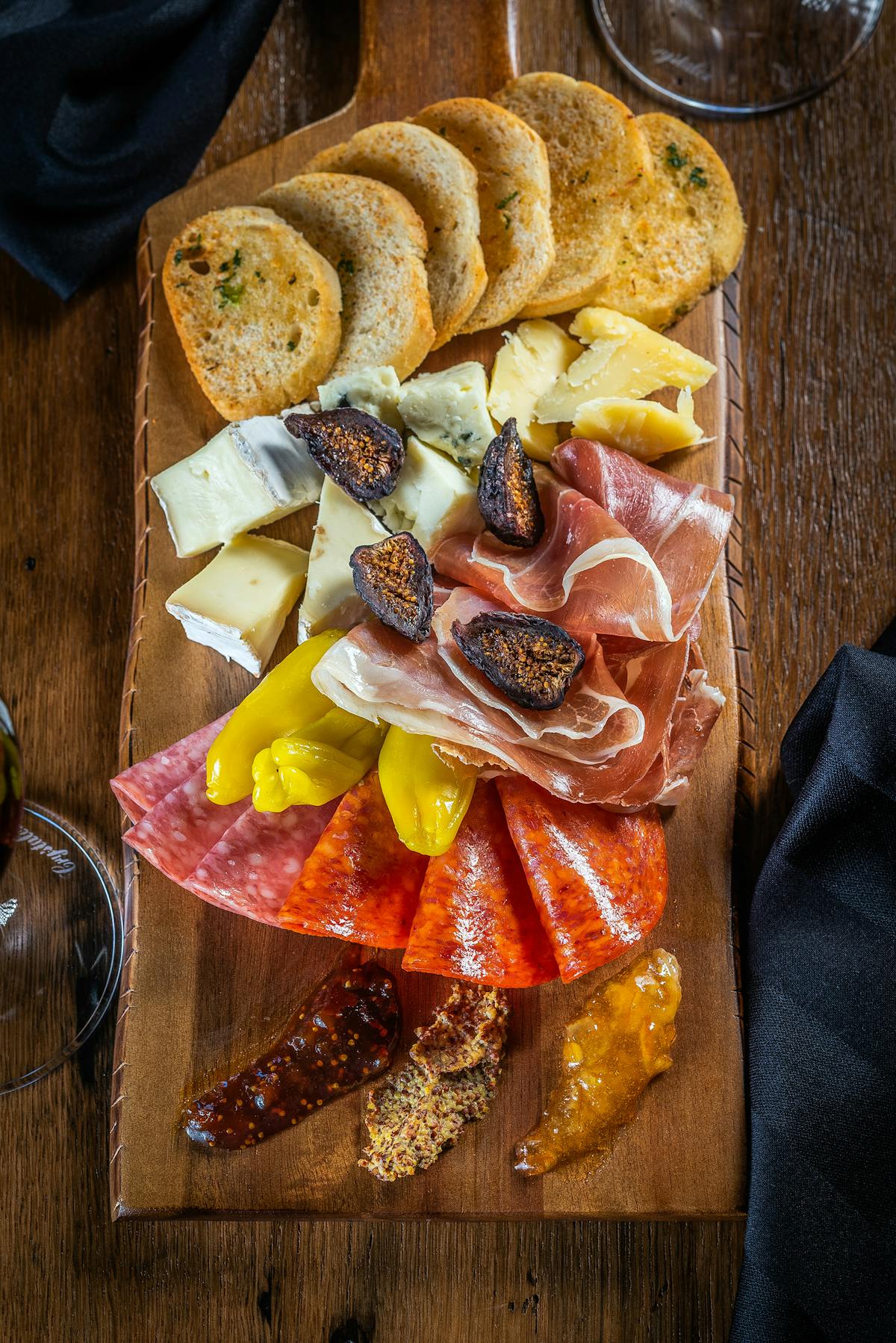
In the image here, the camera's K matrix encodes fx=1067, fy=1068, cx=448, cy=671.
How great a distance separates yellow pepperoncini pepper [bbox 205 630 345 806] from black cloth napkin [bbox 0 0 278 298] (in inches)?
40.2

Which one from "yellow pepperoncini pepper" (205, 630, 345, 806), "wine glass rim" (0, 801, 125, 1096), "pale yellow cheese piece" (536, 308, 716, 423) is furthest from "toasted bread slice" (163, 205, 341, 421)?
"wine glass rim" (0, 801, 125, 1096)

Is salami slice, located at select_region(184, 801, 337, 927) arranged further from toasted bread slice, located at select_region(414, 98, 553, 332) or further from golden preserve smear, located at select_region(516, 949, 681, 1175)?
toasted bread slice, located at select_region(414, 98, 553, 332)

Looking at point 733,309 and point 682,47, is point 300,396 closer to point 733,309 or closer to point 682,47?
point 733,309

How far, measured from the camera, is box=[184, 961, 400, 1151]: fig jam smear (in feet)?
5.73

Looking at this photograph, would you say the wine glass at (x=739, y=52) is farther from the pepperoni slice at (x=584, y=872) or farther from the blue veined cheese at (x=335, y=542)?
the pepperoni slice at (x=584, y=872)

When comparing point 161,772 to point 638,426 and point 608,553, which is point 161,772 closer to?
point 608,553

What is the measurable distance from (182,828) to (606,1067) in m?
0.80

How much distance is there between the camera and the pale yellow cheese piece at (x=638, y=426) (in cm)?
185

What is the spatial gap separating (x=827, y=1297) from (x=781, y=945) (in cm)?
52

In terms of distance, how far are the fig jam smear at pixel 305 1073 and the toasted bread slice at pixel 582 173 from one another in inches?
50.7

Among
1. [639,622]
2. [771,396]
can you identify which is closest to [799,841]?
[639,622]

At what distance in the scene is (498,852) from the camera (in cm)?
172

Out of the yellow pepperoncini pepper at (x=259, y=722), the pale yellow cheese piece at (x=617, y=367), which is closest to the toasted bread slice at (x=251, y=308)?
the pale yellow cheese piece at (x=617, y=367)

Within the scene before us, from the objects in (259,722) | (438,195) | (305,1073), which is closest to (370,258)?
(438,195)
